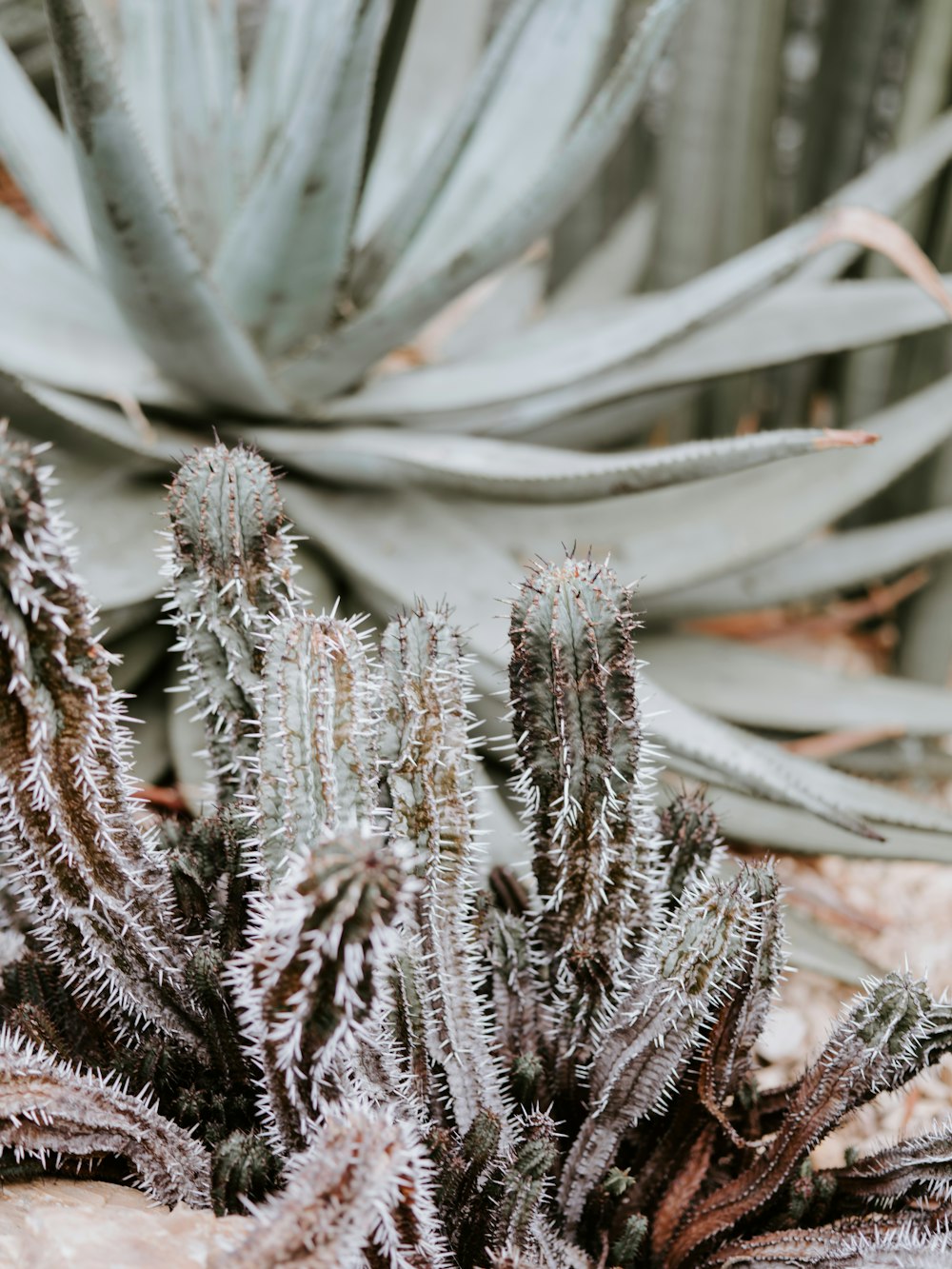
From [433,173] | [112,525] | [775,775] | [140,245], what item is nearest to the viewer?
[775,775]

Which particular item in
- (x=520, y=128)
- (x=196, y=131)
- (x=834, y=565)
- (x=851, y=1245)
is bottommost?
(x=851, y=1245)

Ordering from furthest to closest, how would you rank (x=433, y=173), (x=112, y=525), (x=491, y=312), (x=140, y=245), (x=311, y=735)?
(x=491, y=312) → (x=433, y=173) → (x=112, y=525) → (x=140, y=245) → (x=311, y=735)

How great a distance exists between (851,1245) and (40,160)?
205 cm

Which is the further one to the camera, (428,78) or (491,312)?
(491,312)

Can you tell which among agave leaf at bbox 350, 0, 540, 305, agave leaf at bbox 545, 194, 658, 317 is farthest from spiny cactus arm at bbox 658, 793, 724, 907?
agave leaf at bbox 545, 194, 658, 317

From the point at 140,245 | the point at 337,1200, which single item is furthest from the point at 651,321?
the point at 337,1200

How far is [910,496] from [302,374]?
1407 millimetres

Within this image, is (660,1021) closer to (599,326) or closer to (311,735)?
(311,735)

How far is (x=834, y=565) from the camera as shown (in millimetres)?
2193

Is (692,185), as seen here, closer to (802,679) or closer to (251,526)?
(802,679)

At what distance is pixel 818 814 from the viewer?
4.46 ft

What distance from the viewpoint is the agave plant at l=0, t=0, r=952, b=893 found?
5.29 ft

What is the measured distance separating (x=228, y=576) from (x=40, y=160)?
137 centimetres

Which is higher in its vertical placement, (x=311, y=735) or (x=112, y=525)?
(x=112, y=525)
